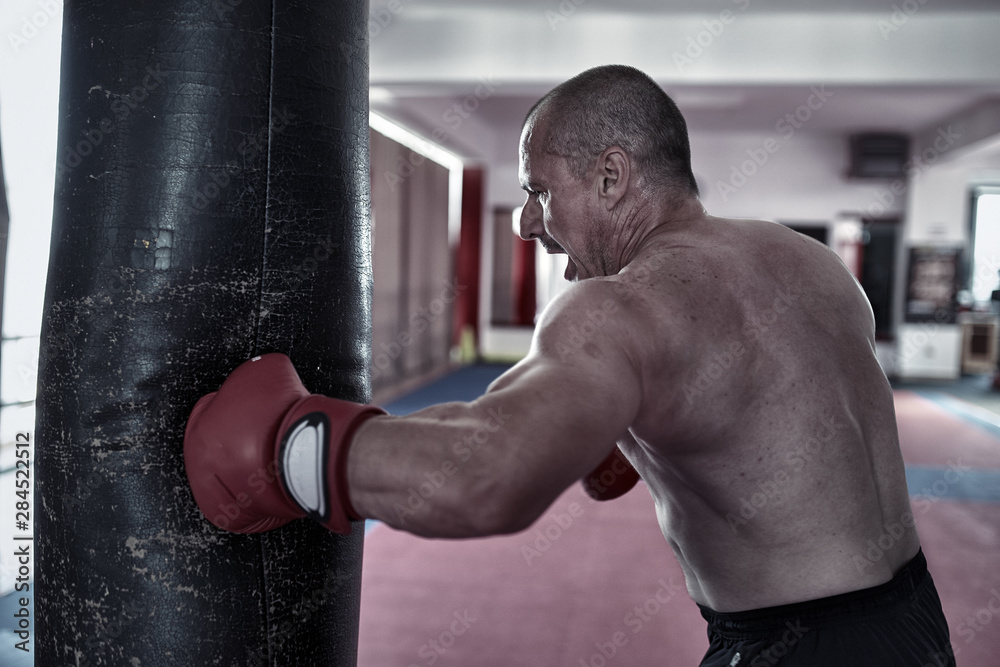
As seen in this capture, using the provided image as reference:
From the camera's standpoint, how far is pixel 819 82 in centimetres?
563

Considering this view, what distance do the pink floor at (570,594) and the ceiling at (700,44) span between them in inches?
123

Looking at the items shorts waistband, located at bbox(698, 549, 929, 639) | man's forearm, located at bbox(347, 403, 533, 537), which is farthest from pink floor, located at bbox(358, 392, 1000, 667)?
man's forearm, located at bbox(347, 403, 533, 537)

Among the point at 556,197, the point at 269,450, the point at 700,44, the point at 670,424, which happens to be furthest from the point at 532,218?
the point at 700,44

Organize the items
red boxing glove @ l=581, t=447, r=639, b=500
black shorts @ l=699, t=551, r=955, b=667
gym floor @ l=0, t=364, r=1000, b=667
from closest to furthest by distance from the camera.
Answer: black shorts @ l=699, t=551, r=955, b=667 → red boxing glove @ l=581, t=447, r=639, b=500 → gym floor @ l=0, t=364, r=1000, b=667

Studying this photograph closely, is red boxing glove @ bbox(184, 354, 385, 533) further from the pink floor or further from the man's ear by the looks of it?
the pink floor

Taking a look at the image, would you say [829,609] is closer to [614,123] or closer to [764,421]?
[764,421]

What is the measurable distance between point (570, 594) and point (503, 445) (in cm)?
252

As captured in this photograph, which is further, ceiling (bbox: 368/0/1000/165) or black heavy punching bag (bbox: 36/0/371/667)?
ceiling (bbox: 368/0/1000/165)

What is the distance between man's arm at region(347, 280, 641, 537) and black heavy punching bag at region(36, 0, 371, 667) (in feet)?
0.82

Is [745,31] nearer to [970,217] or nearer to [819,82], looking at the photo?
[819,82]

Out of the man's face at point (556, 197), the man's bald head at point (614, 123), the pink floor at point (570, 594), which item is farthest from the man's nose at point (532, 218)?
the pink floor at point (570, 594)

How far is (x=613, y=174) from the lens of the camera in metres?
1.08

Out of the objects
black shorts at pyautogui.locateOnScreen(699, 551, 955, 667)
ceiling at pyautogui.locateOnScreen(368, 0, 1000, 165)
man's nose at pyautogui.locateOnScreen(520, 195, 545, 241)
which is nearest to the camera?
black shorts at pyautogui.locateOnScreen(699, 551, 955, 667)

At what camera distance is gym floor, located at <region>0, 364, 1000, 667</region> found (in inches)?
100
